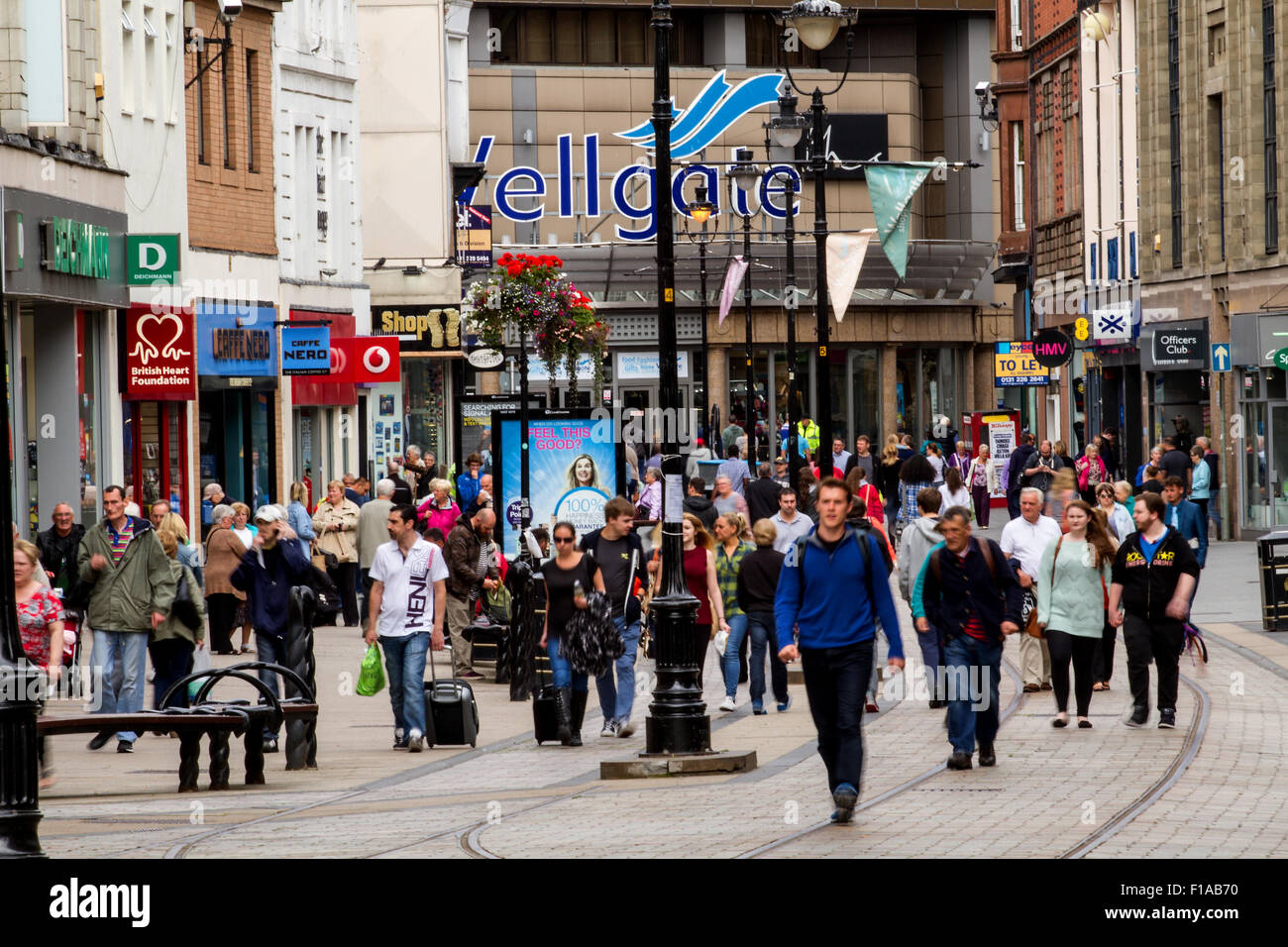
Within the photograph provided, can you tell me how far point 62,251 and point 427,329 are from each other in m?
21.4

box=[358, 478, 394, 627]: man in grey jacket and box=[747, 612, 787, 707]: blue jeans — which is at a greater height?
box=[358, 478, 394, 627]: man in grey jacket

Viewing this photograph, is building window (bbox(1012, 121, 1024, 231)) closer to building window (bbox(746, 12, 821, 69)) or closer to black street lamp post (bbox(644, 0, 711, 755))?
building window (bbox(746, 12, 821, 69))

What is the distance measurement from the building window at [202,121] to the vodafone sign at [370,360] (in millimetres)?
5431

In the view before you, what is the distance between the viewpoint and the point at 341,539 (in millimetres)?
28625

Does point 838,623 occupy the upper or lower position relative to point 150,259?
lower

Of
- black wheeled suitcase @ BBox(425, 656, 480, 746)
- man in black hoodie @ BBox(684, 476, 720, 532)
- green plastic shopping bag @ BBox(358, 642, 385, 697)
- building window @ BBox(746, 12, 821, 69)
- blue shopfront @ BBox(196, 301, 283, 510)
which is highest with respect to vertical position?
building window @ BBox(746, 12, 821, 69)

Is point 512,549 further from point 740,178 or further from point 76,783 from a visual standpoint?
point 740,178

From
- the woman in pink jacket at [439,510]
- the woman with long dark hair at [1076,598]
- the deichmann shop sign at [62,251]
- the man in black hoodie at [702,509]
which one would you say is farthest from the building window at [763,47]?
the woman with long dark hair at [1076,598]

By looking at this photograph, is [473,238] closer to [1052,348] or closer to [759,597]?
[1052,348]

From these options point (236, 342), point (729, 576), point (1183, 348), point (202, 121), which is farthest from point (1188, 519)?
point (202, 121)

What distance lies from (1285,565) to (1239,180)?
56.7 ft

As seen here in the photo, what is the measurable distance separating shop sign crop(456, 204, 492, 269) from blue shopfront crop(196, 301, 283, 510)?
14.8m

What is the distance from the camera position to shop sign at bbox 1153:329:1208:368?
41.8 metres

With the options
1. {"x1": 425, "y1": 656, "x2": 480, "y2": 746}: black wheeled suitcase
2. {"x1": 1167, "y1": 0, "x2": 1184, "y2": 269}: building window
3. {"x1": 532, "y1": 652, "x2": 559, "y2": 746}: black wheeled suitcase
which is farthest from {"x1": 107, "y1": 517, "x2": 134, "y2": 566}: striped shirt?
{"x1": 1167, "y1": 0, "x2": 1184, "y2": 269}: building window
